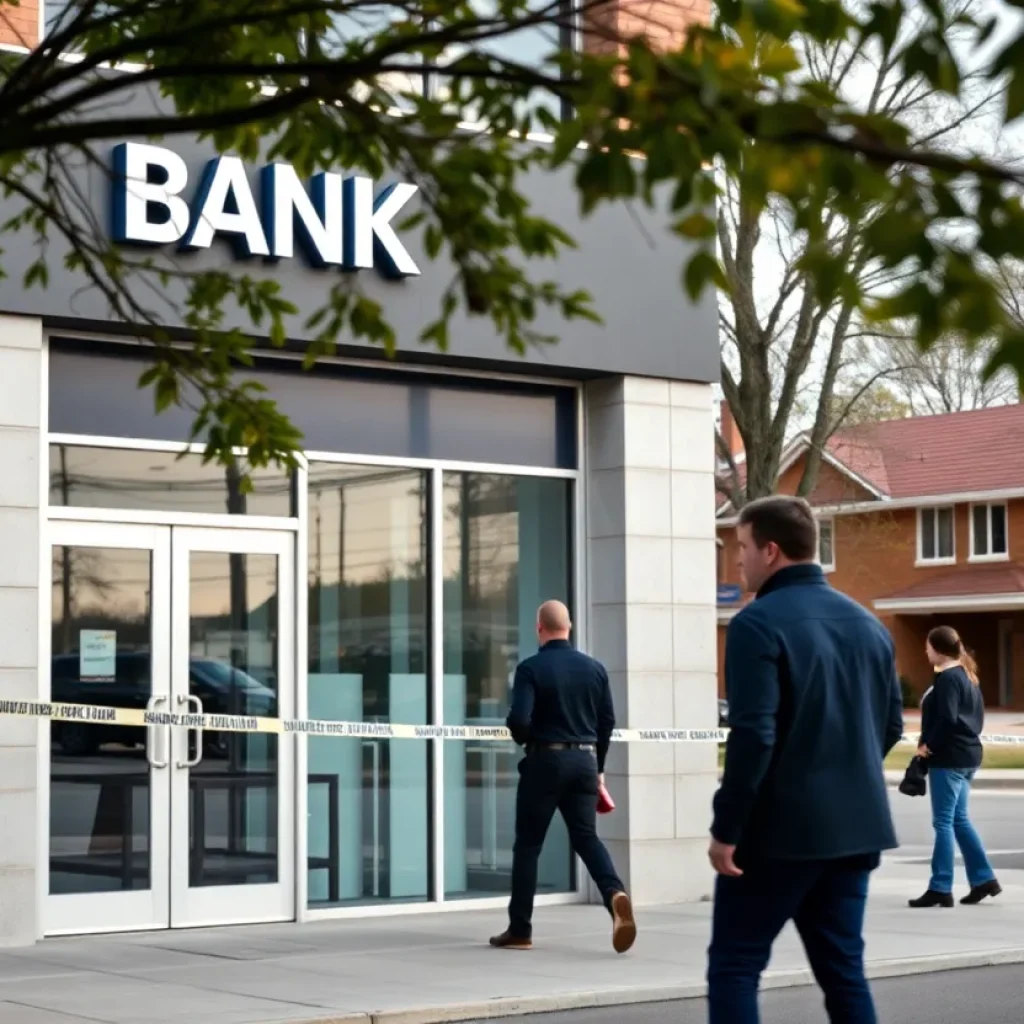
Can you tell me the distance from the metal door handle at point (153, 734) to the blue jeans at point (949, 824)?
4.84 meters

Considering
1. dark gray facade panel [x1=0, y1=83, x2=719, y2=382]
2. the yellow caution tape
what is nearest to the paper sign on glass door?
the yellow caution tape

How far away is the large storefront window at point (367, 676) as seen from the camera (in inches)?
496

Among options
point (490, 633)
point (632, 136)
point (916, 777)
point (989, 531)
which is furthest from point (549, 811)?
point (989, 531)

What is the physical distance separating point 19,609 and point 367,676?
257cm

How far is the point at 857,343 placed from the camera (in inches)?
1405

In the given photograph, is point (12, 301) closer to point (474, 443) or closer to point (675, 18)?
point (474, 443)

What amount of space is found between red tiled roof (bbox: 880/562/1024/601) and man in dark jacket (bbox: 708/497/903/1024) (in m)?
49.9

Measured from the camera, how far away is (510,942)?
1104 centimetres

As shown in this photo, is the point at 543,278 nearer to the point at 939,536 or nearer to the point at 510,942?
the point at 510,942

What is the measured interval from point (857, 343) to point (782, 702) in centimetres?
3026

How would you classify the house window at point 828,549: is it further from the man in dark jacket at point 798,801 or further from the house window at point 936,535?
the man in dark jacket at point 798,801

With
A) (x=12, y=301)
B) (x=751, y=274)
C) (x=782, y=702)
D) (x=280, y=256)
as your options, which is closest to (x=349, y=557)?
(x=280, y=256)

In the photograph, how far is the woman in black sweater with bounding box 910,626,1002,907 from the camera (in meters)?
13.1

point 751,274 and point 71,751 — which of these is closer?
point 71,751
